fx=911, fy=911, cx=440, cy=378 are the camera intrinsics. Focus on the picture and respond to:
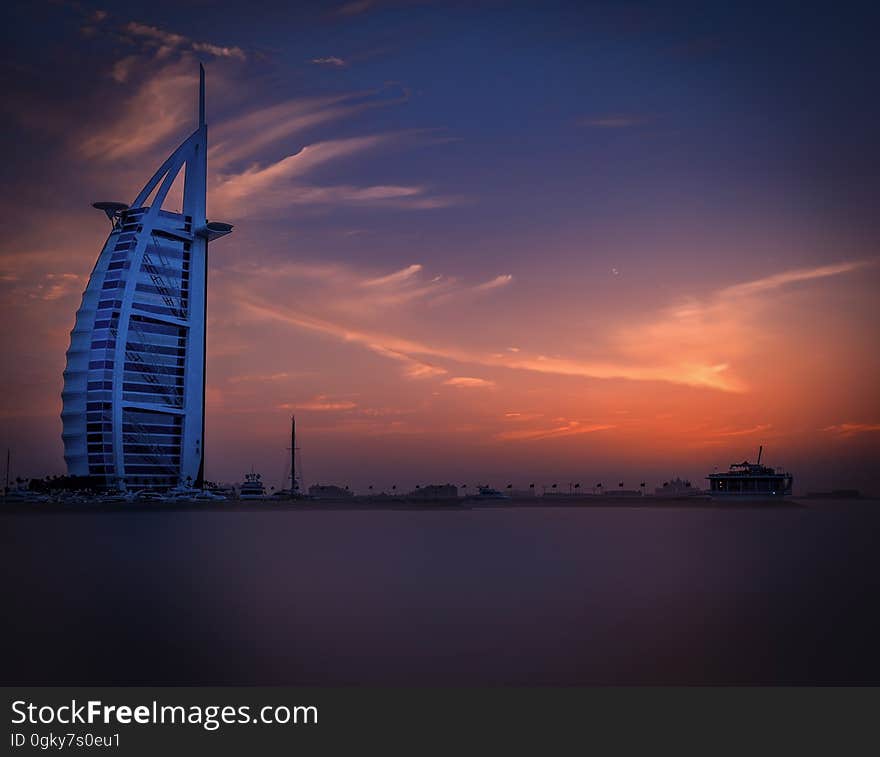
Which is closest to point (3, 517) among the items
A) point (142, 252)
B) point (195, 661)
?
point (142, 252)

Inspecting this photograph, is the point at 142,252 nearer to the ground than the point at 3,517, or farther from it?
farther from it

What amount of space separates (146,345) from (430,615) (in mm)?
135903

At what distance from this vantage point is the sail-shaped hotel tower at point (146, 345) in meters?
157

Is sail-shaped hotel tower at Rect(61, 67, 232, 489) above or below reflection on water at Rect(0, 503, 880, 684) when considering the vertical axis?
above

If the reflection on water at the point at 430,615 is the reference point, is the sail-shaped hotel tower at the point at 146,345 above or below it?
above

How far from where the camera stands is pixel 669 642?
32844 millimetres

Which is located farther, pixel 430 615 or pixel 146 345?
pixel 146 345

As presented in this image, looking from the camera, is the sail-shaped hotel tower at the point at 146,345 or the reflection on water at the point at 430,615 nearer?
the reflection on water at the point at 430,615

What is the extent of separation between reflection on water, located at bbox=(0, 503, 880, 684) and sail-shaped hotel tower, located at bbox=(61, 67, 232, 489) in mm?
82372

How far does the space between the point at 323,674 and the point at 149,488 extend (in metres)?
146

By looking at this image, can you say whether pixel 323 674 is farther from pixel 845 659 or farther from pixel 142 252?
pixel 142 252

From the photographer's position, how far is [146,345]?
163750mm

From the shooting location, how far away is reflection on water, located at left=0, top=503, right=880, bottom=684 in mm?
28016

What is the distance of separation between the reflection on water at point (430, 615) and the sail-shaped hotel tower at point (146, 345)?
82.4 meters
